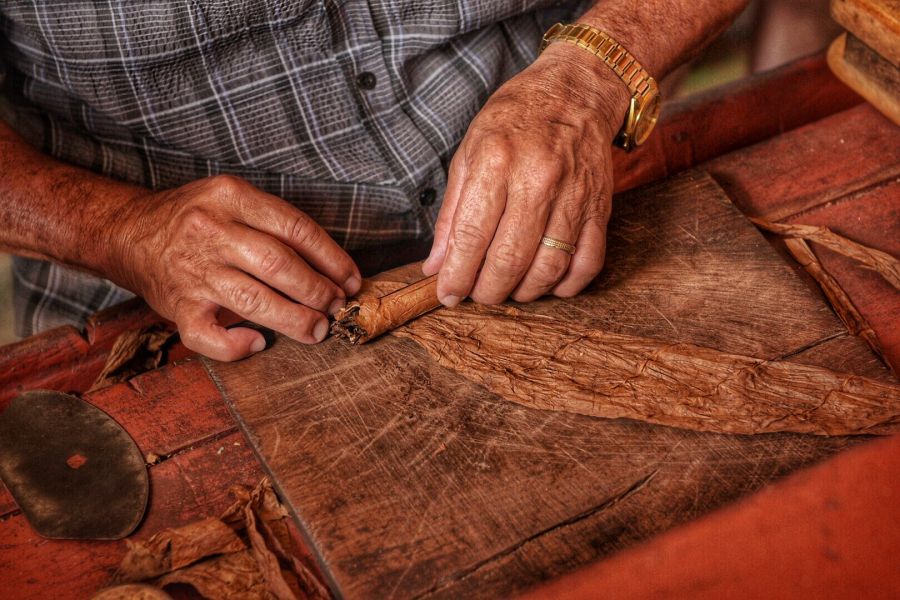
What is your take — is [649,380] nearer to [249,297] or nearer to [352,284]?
[352,284]

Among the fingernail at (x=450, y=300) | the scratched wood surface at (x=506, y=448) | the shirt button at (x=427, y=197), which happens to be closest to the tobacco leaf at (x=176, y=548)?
the scratched wood surface at (x=506, y=448)

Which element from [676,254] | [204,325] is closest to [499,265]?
[676,254]

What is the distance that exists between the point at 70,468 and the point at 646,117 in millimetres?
1301

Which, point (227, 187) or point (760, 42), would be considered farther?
point (760, 42)

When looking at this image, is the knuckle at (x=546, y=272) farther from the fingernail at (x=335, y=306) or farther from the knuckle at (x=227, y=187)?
the knuckle at (x=227, y=187)

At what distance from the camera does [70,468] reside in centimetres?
126

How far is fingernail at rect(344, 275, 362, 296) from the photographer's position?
55.3 inches

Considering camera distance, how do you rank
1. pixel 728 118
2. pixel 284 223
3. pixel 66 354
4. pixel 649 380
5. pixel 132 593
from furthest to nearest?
pixel 728 118
pixel 66 354
pixel 284 223
pixel 649 380
pixel 132 593

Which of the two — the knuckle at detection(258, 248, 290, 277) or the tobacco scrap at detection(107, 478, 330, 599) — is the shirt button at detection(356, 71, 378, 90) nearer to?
the knuckle at detection(258, 248, 290, 277)

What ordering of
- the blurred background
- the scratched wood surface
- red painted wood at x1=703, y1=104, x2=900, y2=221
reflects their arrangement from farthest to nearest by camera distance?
the blurred background < red painted wood at x1=703, y1=104, x2=900, y2=221 < the scratched wood surface

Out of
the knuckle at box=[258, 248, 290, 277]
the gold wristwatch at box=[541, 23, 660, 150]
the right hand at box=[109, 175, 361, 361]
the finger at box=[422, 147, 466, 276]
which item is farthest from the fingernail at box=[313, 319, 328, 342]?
the gold wristwatch at box=[541, 23, 660, 150]

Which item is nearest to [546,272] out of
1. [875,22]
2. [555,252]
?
[555,252]

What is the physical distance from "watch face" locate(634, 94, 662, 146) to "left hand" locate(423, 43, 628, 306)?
0.11 metres

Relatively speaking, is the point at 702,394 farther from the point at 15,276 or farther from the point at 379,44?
the point at 15,276
